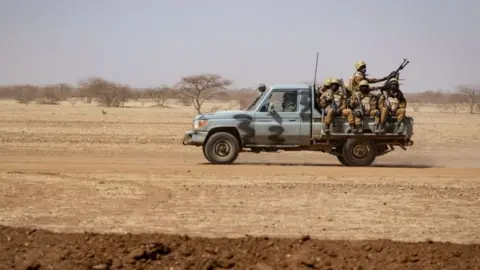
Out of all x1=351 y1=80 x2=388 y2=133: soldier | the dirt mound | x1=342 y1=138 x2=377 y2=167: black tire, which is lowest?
the dirt mound

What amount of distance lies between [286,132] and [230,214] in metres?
6.68

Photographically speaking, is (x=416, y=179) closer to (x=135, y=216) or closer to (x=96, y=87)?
(x=135, y=216)

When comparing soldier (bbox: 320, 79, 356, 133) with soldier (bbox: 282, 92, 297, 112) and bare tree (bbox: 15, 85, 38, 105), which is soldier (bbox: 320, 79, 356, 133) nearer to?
soldier (bbox: 282, 92, 297, 112)

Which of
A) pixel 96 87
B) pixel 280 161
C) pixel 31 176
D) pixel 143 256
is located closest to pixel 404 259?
pixel 143 256

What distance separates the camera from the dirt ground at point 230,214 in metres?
8.46

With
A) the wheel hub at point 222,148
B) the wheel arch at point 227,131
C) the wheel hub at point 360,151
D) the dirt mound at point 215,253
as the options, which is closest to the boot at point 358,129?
the wheel hub at point 360,151

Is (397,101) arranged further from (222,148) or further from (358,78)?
(222,148)

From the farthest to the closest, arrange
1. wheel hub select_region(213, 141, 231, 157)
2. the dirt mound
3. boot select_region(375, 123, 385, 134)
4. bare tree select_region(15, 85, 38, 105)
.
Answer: bare tree select_region(15, 85, 38, 105) → wheel hub select_region(213, 141, 231, 157) → boot select_region(375, 123, 385, 134) → the dirt mound

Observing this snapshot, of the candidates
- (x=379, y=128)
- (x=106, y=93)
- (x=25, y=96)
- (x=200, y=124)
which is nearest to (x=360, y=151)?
(x=379, y=128)

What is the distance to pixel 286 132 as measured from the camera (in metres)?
17.3

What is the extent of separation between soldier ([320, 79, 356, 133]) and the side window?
64 centimetres

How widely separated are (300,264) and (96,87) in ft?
247

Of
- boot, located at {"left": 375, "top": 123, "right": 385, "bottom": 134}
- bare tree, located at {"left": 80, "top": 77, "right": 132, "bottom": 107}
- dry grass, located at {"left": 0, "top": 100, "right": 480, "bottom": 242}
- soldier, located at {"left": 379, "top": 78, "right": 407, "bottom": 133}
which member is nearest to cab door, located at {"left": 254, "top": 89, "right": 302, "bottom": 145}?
dry grass, located at {"left": 0, "top": 100, "right": 480, "bottom": 242}

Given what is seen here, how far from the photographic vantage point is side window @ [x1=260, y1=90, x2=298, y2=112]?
17250 millimetres
